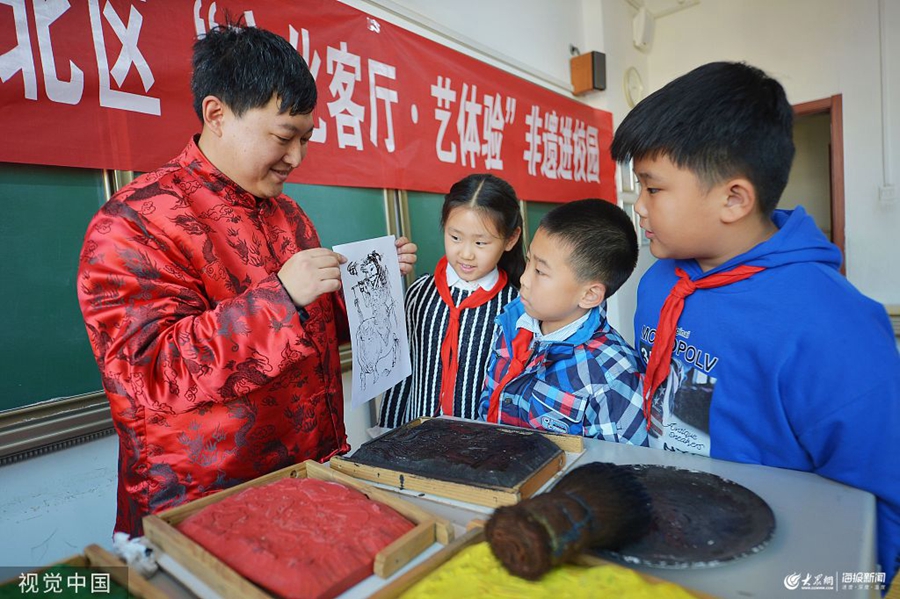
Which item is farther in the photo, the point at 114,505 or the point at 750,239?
the point at 114,505

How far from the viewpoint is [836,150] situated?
426 cm

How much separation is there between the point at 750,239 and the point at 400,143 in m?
1.82

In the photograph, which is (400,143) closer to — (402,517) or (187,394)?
(187,394)

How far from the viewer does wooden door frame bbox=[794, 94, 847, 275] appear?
4.23m

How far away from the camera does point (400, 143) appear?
2.55 m

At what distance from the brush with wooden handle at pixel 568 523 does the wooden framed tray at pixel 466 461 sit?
131 mm

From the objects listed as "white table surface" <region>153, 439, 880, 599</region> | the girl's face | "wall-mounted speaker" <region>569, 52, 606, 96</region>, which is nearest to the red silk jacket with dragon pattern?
"white table surface" <region>153, 439, 880, 599</region>

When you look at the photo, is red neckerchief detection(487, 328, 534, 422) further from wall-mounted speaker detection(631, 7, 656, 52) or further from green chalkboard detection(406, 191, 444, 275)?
wall-mounted speaker detection(631, 7, 656, 52)

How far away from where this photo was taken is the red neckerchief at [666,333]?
1.16 meters

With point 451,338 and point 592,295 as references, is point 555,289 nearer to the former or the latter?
point 592,295

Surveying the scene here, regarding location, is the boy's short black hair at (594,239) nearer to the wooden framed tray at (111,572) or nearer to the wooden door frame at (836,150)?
the wooden framed tray at (111,572)

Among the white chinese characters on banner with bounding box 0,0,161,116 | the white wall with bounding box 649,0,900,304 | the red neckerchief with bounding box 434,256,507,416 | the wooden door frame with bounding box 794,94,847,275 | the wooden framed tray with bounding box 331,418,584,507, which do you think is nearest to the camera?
the wooden framed tray with bounding box 331,418,584,507

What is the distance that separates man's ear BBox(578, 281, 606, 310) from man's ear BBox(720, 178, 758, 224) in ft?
1.26

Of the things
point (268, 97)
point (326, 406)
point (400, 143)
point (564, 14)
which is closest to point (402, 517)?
point (326, 406)
